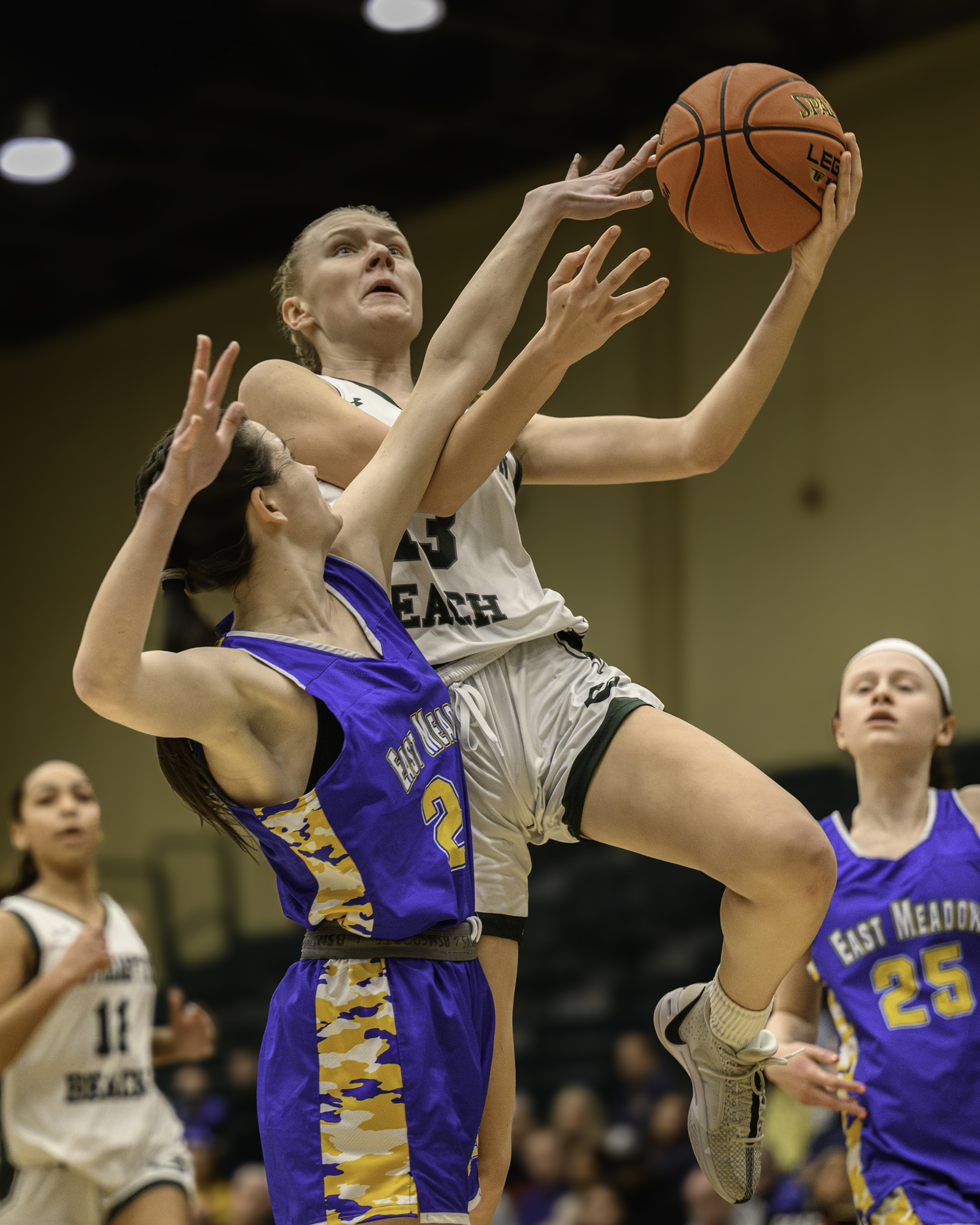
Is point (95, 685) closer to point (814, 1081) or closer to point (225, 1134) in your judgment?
point (814, 1081)

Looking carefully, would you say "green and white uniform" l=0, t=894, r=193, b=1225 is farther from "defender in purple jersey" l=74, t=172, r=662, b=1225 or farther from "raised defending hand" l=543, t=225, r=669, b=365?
"raised defending hand" l=543, t=225, r=669, b=365

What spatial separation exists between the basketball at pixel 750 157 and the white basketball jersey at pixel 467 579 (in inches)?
27.9

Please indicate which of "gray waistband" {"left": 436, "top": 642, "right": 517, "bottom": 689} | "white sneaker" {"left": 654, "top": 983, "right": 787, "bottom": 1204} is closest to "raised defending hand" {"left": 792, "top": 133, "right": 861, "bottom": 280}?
"gray waistband" {"left": 436, "top": 642, "right": 517, "bottom": 689}

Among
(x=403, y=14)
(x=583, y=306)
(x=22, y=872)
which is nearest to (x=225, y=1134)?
(x=22, y=872)

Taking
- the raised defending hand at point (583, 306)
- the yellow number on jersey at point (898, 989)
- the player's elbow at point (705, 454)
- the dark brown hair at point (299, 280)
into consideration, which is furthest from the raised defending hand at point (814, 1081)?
the dark brown hair at point (299, 280)

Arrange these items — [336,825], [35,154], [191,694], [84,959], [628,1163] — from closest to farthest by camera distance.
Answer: [191,694] < [336,825] < [84,959] < [628,1163] < [35,154]

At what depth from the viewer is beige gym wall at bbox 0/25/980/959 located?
789 cm

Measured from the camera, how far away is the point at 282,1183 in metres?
2.54

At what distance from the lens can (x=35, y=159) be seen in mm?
10148

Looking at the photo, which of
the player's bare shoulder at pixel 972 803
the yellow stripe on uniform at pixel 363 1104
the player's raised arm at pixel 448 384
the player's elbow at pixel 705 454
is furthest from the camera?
the player's bare shoulder at pixel 972 803

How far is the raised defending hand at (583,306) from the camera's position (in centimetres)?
284

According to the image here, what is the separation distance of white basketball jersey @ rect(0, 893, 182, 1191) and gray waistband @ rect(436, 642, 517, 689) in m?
2.77

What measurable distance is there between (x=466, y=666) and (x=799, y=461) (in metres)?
5.87

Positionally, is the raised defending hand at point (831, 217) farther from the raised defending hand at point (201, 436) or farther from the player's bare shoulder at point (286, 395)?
the raised defending hand at point (201, 436)
